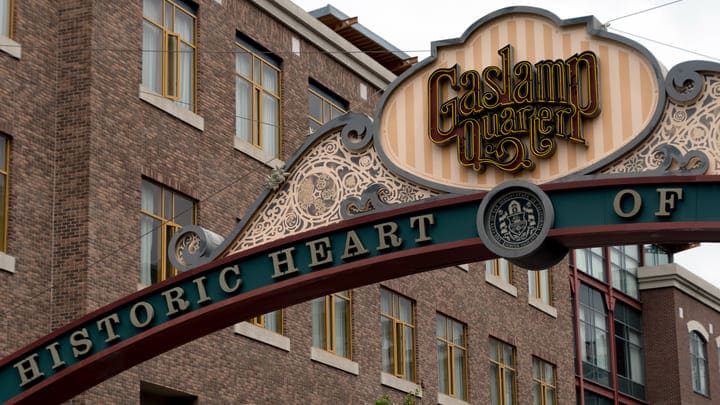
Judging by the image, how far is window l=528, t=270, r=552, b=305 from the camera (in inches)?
1768

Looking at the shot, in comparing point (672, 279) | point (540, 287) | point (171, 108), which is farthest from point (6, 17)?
point (672, 279)

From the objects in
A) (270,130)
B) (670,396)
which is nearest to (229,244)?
(270,130)

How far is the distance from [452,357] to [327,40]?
29.5 feet

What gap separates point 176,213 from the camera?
3003 cm

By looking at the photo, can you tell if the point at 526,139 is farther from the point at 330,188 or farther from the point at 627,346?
the point at 627,346

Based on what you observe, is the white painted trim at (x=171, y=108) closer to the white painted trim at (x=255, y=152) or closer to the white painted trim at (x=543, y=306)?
the white painted trim at (x=255, y=152)

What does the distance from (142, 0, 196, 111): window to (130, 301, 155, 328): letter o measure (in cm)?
1312

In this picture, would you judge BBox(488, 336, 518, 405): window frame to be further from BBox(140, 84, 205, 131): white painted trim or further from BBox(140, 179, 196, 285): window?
BBox(140, 179, 196, 285): window

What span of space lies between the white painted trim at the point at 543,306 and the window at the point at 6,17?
69.3 ft

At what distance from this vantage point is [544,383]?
44.7m

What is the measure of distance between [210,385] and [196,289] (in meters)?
13.4

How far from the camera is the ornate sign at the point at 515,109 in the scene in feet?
52.6

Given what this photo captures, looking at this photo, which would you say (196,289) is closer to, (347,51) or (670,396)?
(347,51)

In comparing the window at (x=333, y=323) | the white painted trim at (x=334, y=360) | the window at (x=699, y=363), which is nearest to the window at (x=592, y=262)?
the window at (x=699, y=363)
